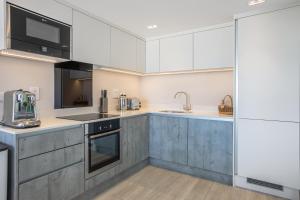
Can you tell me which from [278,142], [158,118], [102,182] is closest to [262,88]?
[278,142]

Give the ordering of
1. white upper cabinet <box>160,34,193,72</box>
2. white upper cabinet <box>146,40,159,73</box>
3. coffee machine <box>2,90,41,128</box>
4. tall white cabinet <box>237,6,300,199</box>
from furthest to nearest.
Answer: white upper cabinet <box>146,40,159,73</box> → white upper cabinet <box>160,34,193,72</box> → tall white cabinet <box>237,6,300,199</box> → coffee machine <box>2,90,41,128</box>

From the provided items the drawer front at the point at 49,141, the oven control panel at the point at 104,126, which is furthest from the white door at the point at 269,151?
the drawer front at the point at 49,141

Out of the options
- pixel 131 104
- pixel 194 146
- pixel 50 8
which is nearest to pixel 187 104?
pixel 194 146

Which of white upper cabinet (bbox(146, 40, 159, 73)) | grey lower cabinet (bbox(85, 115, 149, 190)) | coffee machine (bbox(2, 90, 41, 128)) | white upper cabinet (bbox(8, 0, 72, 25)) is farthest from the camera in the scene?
white upper cabinet (bbox(146, 40, 159, 73))

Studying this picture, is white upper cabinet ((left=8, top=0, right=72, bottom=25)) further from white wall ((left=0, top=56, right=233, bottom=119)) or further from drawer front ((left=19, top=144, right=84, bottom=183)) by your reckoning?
drawer front ((left=19, top=144, right=84, bottom=183))

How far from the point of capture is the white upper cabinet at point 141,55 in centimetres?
323

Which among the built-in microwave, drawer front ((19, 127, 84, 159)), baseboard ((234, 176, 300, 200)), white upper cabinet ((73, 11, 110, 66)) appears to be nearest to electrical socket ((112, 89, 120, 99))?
white upper cabinet ((73, 11, 110, 66))

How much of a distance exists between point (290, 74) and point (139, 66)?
2.13 metres

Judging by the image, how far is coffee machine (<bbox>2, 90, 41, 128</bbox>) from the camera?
162 centimetres

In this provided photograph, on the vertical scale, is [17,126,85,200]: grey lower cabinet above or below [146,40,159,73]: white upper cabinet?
below

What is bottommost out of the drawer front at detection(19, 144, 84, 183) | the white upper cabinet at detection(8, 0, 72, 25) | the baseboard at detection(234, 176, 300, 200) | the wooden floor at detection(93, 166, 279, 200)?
the wooden floor at detection(93, 166, 279, 200)

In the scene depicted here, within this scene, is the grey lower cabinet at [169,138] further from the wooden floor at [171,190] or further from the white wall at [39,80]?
the white wall at [39,80]

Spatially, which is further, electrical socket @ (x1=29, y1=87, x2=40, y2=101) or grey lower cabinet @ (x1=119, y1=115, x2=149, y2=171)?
grey lower cabinet @ (x1=119, y1=115, x2=149, y2=171)

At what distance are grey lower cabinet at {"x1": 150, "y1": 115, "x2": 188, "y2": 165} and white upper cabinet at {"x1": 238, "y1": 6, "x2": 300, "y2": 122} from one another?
83 centimetres
